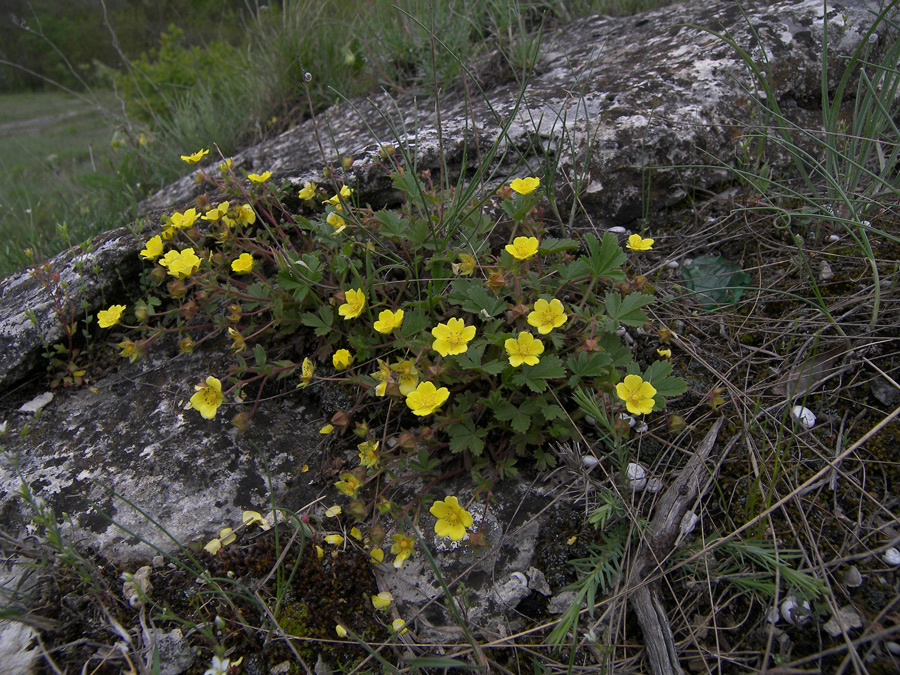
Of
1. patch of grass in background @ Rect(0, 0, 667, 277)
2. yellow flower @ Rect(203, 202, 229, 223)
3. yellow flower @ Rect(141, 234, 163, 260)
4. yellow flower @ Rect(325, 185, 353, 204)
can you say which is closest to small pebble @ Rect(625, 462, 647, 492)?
yellow flower @ Rect(325, 185, 353, 204)

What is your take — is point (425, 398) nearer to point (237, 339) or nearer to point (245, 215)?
point (237, 339)

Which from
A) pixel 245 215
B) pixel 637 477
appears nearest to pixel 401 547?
pixel 637 477

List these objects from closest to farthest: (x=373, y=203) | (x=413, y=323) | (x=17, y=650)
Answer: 1. (x=17, y=650)
2. (x=413, y=323)
3. (x=373, y=203)

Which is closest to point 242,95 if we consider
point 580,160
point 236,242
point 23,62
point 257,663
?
point 236,242

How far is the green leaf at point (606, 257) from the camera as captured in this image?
1.91m

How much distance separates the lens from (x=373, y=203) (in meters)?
2.85

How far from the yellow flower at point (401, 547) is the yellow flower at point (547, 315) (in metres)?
0.83

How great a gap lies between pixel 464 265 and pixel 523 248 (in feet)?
0.82

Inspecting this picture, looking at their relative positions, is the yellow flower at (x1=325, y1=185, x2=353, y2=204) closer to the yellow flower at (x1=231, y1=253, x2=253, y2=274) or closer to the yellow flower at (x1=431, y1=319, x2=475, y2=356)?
the yellow flower at (x1=231, y1=253, x2=253, y2=274)

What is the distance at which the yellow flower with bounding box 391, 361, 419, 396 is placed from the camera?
1.88m

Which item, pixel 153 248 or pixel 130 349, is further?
pixel 153 248

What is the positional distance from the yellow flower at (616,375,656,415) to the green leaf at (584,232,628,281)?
1.38ft

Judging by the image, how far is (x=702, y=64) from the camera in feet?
9.75

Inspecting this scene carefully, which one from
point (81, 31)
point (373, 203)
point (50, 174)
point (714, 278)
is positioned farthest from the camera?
point (81, 31)
